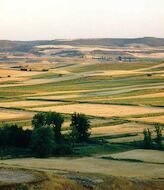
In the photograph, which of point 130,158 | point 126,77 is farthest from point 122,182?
point 126,77

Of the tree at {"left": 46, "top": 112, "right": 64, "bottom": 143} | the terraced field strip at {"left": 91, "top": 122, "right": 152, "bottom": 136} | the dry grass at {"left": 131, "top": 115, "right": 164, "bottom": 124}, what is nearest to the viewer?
the tree at {"left": 46, "top": 112, "right": 64, "bottom": 143}

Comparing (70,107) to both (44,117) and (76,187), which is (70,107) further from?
(76,187)

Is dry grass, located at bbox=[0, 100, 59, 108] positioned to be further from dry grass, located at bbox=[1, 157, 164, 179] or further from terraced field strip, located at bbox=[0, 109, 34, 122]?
dry grass, located at bbox=[1, 157, 164, 179]

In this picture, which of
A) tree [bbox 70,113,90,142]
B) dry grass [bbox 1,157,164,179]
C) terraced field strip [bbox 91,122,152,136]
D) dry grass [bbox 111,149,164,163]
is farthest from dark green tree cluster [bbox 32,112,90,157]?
dry grass [bbox 111,149,164,163]

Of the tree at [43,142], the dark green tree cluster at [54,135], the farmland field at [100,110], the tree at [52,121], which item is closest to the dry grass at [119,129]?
the farmland field at [100,110]

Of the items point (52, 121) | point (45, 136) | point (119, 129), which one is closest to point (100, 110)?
point (119, 129)

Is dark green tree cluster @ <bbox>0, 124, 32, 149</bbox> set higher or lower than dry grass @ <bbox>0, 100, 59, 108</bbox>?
lower
